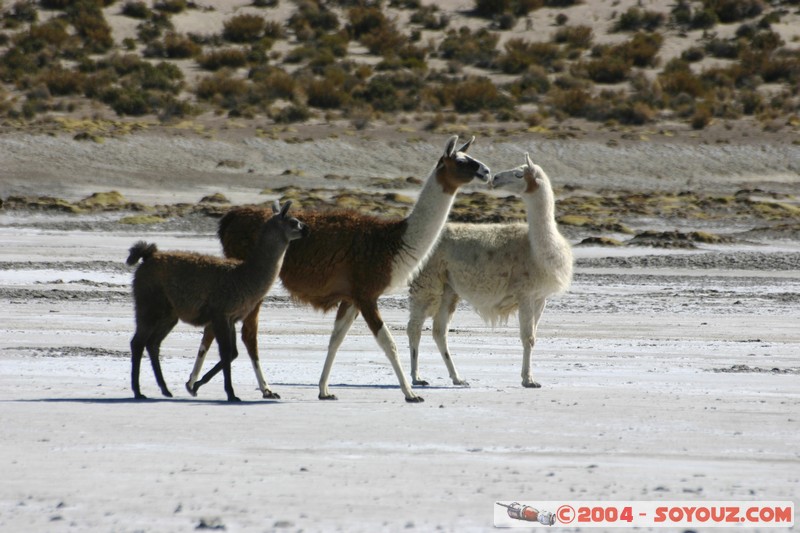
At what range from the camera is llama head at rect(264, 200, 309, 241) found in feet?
29.0

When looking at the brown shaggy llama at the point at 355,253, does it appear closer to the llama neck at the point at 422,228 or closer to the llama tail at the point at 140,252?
the llama neck at the point at 422,228

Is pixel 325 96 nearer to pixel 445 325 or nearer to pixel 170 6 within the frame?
pixel 170 6

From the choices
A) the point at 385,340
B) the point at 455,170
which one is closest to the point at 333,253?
the point at 385,340

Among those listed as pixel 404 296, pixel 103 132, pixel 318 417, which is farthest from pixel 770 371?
pixel 103 132

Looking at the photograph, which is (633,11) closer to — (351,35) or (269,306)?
(351,35)

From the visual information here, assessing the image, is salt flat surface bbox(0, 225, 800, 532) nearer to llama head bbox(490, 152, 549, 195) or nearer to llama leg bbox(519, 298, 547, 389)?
llama leg bbox(519, 298, 547, 389)

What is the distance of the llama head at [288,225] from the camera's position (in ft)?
29.0

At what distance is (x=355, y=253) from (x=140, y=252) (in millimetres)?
1506

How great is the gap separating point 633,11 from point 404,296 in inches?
1738

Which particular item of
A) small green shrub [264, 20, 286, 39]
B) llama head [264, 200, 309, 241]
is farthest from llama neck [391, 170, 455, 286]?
small green shrub [264, 20, 286, 39]

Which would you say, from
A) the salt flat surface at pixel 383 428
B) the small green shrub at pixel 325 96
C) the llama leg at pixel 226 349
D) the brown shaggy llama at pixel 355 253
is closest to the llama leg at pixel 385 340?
the brown shaggy llama at pixel 355 253

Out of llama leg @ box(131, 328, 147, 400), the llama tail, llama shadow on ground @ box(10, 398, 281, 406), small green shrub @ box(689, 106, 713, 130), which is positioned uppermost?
the llama tail

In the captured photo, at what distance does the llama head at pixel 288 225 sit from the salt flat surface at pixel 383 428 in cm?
113

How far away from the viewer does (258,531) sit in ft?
16.4
